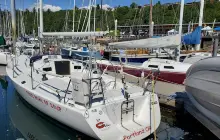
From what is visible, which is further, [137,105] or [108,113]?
[137,105]

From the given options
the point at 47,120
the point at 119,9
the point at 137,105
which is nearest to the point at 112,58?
the point at 47,120

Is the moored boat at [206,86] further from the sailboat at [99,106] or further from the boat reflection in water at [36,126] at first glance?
the boat reflection in water at [36,126]

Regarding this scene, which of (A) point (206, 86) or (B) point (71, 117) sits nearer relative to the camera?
(B) point (71, 117)

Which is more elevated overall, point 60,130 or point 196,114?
point 196,114

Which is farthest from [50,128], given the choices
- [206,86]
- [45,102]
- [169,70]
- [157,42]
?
[157,42]

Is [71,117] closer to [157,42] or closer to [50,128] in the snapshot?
[50,128]

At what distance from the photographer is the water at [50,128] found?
696 cm

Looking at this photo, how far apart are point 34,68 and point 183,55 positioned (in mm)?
9974

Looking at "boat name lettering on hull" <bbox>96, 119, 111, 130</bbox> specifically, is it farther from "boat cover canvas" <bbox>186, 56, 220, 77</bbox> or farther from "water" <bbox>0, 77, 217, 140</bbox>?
"boat cover canvas" <bbox>186, 56, 220, 77</bbox>

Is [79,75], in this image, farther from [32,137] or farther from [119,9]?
[119,9]

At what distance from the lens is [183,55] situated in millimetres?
15562

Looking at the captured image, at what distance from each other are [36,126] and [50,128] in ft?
1.99

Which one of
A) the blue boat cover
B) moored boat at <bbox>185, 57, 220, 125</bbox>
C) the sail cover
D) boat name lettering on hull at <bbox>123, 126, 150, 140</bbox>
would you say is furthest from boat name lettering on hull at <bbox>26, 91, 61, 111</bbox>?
the blue boat cover

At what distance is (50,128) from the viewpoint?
7387 millimetres
